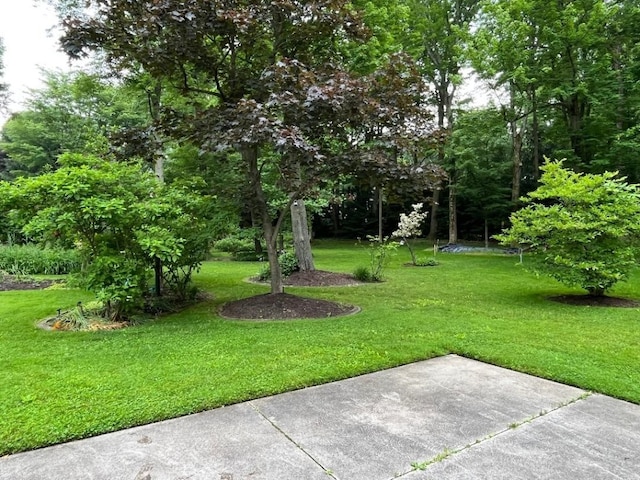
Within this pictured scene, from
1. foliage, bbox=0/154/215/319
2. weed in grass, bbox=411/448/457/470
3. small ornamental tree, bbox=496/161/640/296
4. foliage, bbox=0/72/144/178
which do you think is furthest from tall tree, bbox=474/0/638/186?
foliage, bbox=0/72/144/178

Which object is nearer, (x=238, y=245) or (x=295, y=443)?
(x=295, y=443)

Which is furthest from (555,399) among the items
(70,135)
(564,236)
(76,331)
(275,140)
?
(70,135)

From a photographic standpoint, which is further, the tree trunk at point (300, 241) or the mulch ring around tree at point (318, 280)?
the tree trunk at point (300, 241)

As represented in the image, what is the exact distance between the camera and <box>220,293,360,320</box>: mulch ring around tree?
5457mm

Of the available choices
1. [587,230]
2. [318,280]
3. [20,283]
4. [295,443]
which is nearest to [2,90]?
[20,283]

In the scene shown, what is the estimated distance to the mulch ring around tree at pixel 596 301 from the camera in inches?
244

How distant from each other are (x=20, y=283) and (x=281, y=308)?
20.4 feet

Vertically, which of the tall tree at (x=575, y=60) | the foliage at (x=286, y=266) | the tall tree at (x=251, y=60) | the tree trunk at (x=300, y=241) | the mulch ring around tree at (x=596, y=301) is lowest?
the mulch ring around tree at (x=596, y=301)

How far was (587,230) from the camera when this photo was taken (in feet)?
19.9

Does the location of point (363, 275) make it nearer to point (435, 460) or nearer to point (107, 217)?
point (107, 217)

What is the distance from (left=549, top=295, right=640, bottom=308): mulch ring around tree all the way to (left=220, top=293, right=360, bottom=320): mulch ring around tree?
3.50m

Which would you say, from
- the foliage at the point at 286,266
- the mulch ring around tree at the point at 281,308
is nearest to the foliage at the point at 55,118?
the foliage at the point at 286,266

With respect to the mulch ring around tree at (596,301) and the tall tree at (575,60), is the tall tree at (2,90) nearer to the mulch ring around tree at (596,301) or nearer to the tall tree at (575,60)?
the tall tree at (575,60)

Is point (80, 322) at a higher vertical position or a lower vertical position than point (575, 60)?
lower
